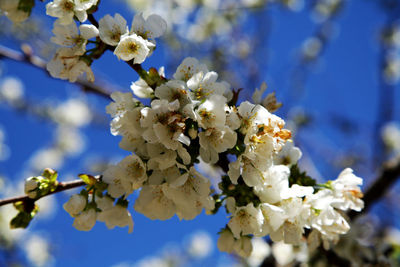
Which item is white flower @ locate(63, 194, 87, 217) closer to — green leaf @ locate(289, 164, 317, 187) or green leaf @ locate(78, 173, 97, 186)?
green leaf @ locate(78, 173, 97, 186)

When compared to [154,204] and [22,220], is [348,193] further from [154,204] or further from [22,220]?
[22,220]

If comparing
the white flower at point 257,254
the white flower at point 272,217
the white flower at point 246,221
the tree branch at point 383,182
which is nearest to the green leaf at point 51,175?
the white flower at point 246,221

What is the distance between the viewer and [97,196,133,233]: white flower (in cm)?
133

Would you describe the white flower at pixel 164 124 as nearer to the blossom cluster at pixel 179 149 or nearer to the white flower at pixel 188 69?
the blossom cluster at pixel 179 149

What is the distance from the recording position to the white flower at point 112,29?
4.04ft

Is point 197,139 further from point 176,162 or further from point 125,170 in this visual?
point 125,170

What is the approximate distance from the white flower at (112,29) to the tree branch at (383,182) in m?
2.14

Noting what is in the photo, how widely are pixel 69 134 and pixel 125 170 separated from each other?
28.8 feet

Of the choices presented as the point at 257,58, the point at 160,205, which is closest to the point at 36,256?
the point at 257,58

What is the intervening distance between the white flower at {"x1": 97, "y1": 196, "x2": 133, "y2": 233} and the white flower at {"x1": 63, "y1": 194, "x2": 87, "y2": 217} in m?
0.06

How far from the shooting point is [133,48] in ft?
4.05

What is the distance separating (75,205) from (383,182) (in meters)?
2.34

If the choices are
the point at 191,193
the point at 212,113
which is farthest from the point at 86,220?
the point at 212,113

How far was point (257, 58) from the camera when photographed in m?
5.70
